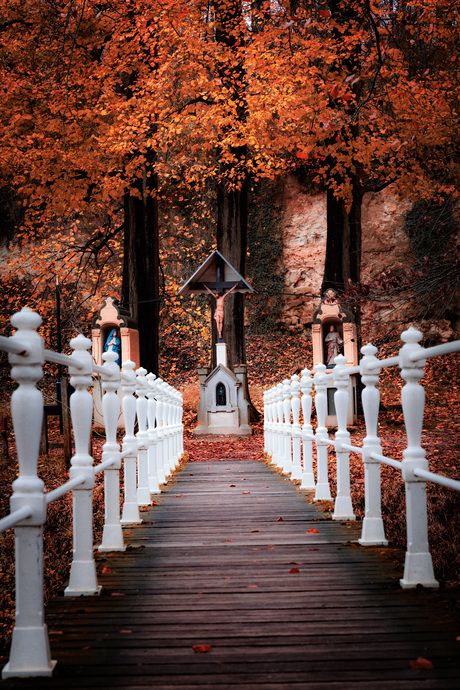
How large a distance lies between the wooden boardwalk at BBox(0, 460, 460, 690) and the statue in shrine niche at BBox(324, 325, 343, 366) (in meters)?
13.4

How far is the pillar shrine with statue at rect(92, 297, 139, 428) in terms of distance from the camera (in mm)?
17984

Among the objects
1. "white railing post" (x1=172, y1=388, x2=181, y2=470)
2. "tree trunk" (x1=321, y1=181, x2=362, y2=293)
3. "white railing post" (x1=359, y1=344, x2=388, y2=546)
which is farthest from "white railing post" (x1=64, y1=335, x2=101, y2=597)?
"tree trunk" (x1=321, y1=181, x2=362, y2=293)

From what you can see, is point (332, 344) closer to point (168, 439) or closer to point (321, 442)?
point (168, 439)

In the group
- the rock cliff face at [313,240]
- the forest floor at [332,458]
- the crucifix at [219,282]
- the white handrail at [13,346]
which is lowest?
the forest floor at [332,458]

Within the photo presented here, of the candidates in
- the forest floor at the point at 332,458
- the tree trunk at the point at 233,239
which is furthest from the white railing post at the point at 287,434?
the tree trunk at the point at 233,239

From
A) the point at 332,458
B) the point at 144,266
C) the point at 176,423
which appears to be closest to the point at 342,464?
the point at 176,423

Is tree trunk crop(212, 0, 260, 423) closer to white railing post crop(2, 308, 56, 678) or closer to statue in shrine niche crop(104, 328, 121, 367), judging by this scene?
statue in shrine niche crop(104, 328, 121, 367)

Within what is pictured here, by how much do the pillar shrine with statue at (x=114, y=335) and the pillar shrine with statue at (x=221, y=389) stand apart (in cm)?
199

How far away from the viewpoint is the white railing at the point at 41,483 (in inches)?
98.1

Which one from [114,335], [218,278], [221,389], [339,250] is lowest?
[221,389]

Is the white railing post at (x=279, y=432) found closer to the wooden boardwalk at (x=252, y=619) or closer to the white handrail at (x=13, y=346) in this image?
the wooden boardwalk at (x=252, y=619)

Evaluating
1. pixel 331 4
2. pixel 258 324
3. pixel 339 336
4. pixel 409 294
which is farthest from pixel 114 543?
pixel 258 324

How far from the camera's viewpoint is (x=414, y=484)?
3.56m

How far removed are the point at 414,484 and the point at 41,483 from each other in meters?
1.95
